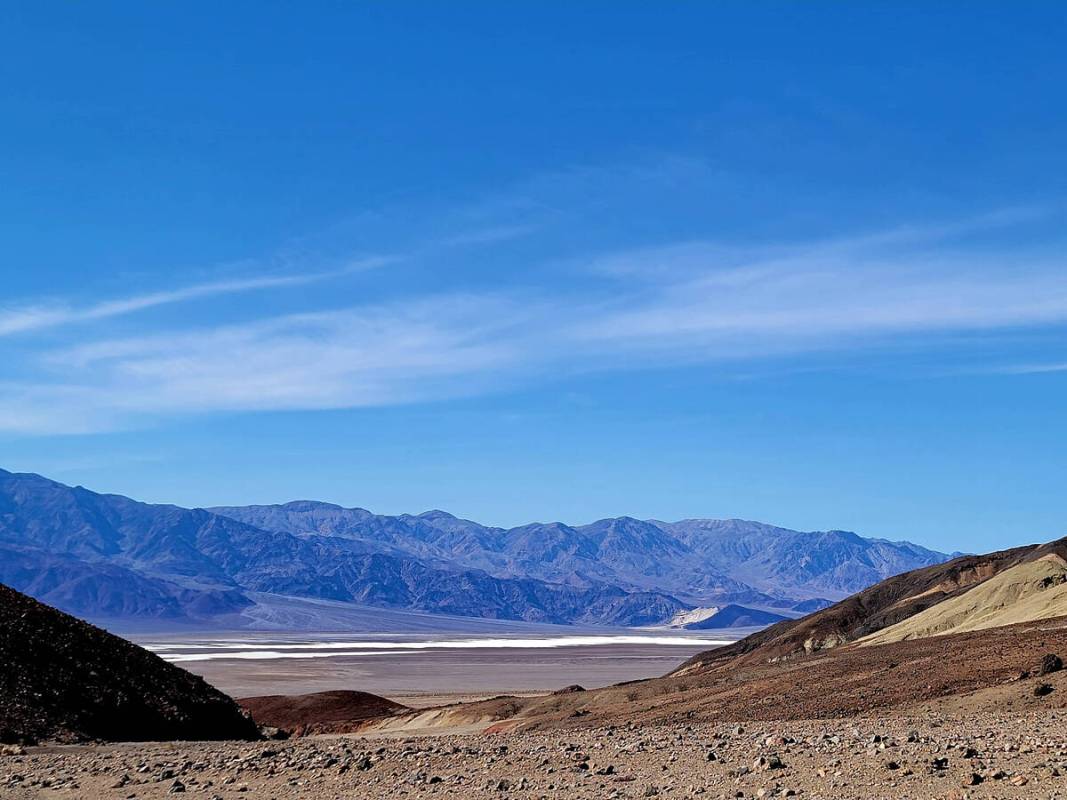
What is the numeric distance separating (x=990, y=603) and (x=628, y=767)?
60748mm

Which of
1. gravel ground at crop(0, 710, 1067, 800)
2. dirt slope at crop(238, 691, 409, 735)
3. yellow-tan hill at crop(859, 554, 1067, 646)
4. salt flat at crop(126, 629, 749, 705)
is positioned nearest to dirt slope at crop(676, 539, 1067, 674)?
yellow-tan hill at crop(859, 554, 1067, 646)

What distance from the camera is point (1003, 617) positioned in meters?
62.4

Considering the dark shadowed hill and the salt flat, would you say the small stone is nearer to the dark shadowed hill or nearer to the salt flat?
the dark shadowed hill

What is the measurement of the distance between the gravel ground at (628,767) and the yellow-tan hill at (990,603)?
46185mm

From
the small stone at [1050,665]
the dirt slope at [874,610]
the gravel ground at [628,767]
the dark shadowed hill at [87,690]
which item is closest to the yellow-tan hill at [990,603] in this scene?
the dirt slope at [874,610]

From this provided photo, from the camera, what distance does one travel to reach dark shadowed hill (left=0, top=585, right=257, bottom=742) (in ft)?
88.0

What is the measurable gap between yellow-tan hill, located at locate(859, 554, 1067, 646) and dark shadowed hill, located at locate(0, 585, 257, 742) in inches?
1808

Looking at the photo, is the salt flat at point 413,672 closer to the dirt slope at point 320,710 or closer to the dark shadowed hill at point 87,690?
the dirt slope at point 320,710

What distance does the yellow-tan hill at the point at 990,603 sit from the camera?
213 feet

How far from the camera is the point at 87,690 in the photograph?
29.0 metres

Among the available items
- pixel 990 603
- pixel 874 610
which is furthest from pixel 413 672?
pixel 990 603

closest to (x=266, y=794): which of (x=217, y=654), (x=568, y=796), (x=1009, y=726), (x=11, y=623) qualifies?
(x=568, y=796)

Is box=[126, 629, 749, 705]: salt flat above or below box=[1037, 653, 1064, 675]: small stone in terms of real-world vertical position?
below

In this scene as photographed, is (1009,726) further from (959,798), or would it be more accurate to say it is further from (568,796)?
(568,796)
